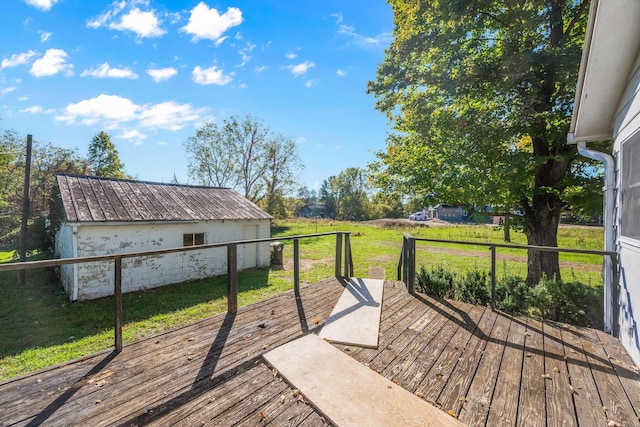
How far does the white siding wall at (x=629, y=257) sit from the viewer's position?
9.04ft

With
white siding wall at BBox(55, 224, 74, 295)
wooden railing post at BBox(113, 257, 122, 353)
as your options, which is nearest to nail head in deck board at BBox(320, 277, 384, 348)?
wooden railing post at BBox(113, 257, 122, 353)

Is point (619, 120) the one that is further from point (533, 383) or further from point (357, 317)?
point (357, 317)

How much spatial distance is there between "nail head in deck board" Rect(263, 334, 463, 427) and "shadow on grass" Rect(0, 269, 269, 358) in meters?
5.49

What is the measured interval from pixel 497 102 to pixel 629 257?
15.7 ft

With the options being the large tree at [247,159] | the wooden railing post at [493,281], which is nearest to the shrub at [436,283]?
the wooden railing post at [493,281]

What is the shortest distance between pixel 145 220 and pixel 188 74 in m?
5.65

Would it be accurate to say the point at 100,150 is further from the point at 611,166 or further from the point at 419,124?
the point at 611,166

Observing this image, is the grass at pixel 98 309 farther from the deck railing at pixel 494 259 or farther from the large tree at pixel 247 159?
the large tree at pixel 247 159

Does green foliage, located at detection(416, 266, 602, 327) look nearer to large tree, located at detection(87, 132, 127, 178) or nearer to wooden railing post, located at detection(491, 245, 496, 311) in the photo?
wooden railing post, located at detection(491, 245, 496, 311)

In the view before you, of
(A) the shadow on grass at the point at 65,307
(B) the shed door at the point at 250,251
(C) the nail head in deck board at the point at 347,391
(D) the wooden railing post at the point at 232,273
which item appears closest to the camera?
(C) the nail head in deck board at the point at 347,391

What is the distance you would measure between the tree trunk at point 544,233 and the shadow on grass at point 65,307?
7.83 meters

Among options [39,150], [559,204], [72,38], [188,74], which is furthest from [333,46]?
[39,150]

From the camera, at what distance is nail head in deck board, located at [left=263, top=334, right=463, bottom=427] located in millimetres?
1943

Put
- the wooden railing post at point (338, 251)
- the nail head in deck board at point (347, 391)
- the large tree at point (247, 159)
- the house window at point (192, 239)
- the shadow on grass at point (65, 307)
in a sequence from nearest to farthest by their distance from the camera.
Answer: the nail head in deck board at point (347, 391)
the shadow on grass at point (65, 307)
the wooden railing post at point (338, 251)
the house window at point (192, 239)
the large tree at point (247, 159)
